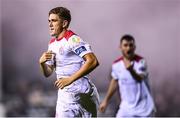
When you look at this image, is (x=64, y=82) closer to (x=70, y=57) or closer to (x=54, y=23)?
(x=70, y=57)

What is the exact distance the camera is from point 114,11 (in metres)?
12.1

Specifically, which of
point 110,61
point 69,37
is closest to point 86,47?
point 69,37

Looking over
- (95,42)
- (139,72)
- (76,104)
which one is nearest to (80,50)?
(76,104)

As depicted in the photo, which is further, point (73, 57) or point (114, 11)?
point (114, 11)

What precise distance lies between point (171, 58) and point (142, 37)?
1.92 ft

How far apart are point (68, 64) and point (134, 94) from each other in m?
3.24

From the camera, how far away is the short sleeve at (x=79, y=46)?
5.41 m

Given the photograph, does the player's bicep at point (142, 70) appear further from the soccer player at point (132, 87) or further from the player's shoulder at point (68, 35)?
the player's shoulder at point (68, 35)

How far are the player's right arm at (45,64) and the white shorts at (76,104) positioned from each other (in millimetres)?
169

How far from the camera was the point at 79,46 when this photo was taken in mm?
5449

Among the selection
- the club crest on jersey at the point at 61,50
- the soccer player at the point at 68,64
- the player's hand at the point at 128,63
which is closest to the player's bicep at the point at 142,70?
the player's hand at the point at 128,63

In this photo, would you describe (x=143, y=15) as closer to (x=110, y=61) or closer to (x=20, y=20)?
(x=110, y=61)

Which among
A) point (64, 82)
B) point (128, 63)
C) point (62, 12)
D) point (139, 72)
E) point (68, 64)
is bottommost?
point (139, 72)

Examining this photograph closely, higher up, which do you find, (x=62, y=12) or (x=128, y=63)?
(x=62, y=12)
